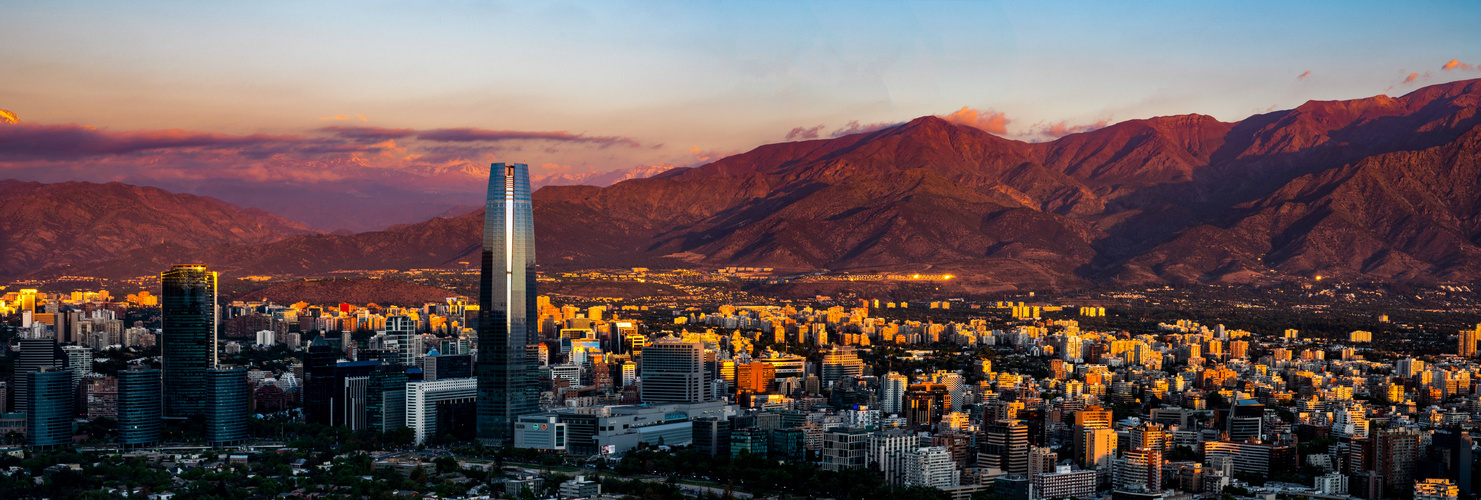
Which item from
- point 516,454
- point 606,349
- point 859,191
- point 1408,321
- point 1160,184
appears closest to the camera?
point 516,454

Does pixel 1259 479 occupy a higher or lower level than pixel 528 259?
lower

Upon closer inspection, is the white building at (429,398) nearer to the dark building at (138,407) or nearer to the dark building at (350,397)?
the dark building at (350,397)

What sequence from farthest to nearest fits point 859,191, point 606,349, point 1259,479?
point 859,191 → point 606,349 → point 1259,479

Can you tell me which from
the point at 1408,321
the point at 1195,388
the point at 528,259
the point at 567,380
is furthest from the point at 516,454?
the point at 1408,321

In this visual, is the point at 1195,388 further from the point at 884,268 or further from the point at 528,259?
the point at 884,268

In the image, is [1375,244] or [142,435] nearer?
[142,435]

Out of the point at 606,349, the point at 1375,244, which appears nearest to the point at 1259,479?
the point at 606,349

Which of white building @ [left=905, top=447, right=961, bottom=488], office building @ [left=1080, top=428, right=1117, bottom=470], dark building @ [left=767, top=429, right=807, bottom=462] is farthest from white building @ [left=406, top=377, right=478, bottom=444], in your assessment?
office building @ [left=1080, top=428, right=1117, bottom=470]
